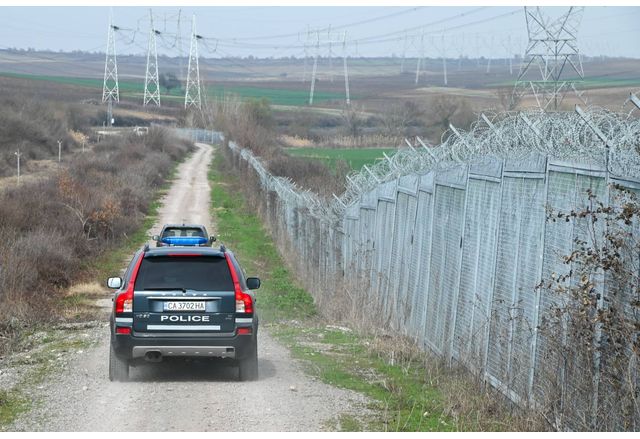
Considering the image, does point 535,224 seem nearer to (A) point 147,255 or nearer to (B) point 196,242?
(A) point 147,255

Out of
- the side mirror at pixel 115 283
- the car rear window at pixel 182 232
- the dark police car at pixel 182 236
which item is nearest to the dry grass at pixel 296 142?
the car rear window at pixel 182 232

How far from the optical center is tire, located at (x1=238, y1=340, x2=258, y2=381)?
1234 cm

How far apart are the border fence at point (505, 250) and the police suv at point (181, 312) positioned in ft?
8.14

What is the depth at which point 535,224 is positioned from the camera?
10039 mm

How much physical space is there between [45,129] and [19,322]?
222 feet

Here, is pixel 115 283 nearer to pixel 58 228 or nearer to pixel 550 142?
pixel 550 142

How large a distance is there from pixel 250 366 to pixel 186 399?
142 cm

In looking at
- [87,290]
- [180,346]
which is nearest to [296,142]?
[87,290]

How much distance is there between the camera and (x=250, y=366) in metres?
12.4

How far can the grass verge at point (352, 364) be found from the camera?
10266 millimetres

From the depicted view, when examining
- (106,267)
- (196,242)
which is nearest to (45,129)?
(106,267)

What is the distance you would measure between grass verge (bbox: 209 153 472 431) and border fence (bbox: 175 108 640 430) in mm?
604

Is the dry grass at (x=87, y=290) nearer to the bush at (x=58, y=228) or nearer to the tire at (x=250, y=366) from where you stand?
the bush at (x=58, y=228)

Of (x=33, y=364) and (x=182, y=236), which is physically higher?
(x=182, y=236)
